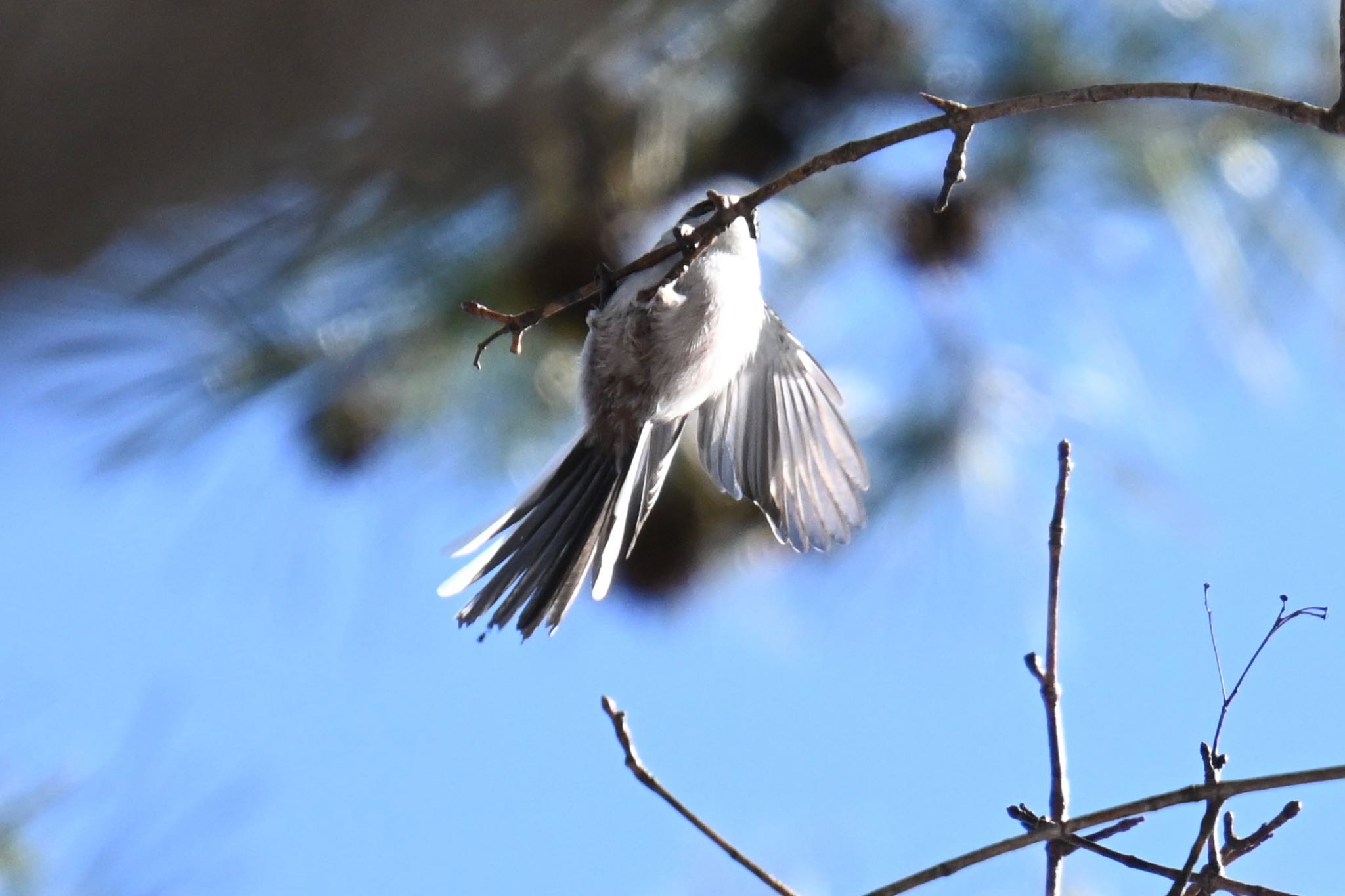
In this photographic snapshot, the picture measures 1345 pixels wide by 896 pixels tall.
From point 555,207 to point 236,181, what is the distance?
840 millimetres

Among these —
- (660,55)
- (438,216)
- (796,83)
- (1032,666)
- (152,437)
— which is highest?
(796,83)

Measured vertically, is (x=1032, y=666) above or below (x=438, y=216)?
below

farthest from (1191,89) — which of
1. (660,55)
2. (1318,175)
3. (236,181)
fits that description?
(1318,175)

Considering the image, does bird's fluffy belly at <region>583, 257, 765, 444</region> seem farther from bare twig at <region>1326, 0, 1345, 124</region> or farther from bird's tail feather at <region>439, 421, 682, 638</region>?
bare twig at <region>1326, 0, 1345, 124</region>

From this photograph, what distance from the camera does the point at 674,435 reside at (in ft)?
4.21

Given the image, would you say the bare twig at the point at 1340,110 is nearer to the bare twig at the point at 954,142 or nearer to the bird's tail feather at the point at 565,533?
the bare twig at the point at 954,142

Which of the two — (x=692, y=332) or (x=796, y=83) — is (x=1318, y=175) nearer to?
(x=796, y=83)

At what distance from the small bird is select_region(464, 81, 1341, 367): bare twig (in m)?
0.20

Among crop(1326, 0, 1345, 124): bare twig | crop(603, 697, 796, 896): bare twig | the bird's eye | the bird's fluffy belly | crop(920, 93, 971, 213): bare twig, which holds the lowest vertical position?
crop(603, 697, 796, 896): bare twig

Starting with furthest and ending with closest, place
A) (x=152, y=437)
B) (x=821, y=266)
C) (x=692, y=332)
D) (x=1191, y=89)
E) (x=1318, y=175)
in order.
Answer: (x=821, y=266), (x=1318, y=175), (x=152, y=437), (x=692, y=332), (x=1191, y=89)

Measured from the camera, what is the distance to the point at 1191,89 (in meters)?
0.61

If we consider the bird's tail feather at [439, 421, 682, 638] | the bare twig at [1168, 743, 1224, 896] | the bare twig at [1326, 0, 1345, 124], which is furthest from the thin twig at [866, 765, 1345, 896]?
the bird's tail feather at [439, 421, 682, 638]

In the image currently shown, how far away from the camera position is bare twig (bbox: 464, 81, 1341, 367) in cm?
58

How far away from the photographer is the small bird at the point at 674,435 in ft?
3.71
